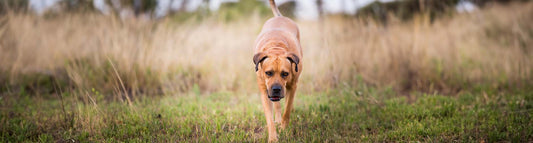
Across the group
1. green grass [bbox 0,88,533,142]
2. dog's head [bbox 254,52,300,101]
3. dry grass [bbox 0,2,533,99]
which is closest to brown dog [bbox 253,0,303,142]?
dog's head [bbox 254,52,300,101]

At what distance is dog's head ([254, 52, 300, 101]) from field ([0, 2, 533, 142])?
1.70ft

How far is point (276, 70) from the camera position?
11.2ft

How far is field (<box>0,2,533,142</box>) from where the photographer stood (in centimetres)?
376

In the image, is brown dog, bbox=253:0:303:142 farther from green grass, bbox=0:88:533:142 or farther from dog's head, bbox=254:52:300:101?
green grass, bbox=0:88:533:142

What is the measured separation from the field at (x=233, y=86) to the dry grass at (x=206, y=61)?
28 mm

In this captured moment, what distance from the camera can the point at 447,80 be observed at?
20.4ft

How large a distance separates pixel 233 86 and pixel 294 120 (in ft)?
7.69

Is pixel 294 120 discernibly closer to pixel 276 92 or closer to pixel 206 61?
pixel 276 92

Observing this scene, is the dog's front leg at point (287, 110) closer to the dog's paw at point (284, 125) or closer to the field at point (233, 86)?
the dog's paw at point (284, 125)

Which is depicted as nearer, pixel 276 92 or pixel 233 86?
pixel 276 92

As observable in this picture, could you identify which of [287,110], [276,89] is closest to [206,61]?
[287,110]

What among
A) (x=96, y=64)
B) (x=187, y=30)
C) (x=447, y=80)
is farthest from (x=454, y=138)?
(x=187, y=30)

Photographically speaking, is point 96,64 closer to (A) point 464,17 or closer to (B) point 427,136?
(B) point 427,136

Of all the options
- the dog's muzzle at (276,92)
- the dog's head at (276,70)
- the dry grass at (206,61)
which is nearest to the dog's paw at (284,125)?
the dog's head at (276,70)
